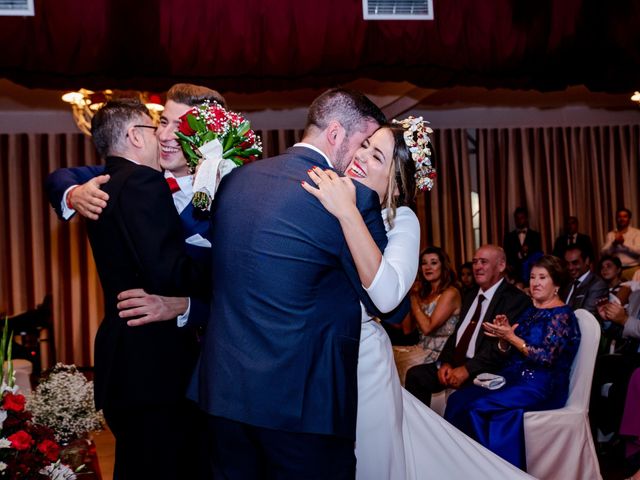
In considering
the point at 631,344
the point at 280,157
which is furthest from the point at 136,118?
the point at 631,344

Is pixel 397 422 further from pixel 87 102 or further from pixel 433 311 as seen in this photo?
pixel 87 102

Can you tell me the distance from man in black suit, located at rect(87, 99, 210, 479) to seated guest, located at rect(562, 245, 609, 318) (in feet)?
16.1

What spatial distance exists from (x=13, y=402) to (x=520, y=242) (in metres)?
10.1

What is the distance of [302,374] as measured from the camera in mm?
2027

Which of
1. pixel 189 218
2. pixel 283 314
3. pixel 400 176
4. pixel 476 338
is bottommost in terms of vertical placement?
pixel 476 338

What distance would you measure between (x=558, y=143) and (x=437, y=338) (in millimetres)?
7918

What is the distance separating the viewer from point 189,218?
9.35ft

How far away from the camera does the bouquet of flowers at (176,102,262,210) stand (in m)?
2.48

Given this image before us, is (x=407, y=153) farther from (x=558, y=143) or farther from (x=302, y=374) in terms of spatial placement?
(x=558, y=143)

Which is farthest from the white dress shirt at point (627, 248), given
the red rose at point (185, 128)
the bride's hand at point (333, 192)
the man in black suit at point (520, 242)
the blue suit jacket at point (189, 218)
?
the bride's hand at point (333, 192)

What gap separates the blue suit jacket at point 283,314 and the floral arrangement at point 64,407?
200 cm

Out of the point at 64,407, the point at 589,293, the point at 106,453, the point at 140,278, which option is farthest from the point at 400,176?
the point at 589,293

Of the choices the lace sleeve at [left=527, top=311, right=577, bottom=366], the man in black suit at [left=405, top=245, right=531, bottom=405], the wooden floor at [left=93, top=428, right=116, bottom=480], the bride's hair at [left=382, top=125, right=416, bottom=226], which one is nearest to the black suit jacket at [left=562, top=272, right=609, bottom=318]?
the man in black suit at [left=405, top=245, right=531, bottom=405]

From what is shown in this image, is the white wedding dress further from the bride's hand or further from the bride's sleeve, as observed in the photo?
the bride's hand
